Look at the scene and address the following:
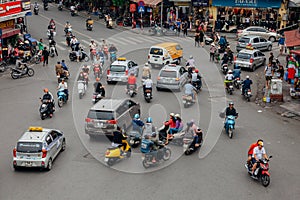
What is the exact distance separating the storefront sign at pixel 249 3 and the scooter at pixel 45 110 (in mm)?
A: 33185

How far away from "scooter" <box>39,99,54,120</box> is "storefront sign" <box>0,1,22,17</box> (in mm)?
16666

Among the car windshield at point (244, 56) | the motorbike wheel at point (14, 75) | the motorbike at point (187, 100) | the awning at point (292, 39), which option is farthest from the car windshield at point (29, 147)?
the car windshield at point (244, 56)

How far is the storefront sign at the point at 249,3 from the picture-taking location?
48781mm

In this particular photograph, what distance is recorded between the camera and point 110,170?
1688 cm

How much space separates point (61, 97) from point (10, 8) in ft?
54.7

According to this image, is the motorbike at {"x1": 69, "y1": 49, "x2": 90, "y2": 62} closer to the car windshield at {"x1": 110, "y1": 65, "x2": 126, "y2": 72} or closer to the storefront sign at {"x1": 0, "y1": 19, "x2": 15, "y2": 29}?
the storefront sign at {"x1": 0, "y1": 19, "x2": 15, "y2": 29}

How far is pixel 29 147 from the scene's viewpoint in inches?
650

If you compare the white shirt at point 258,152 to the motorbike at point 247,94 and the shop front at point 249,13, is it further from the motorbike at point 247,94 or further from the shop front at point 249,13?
the shop front at point 249,13

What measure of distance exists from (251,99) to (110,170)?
13.2m

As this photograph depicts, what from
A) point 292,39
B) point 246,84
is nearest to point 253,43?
point 292,39

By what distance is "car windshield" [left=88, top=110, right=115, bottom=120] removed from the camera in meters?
19.2

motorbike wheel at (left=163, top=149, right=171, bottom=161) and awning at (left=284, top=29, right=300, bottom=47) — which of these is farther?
awning at (left=284, top=29, right=300, bottom=47)

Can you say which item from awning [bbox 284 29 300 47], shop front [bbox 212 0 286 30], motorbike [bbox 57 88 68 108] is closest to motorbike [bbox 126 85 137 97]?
motorbike [bbox 57 88 68 108]

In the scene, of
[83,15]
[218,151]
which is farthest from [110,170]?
[83,15]
